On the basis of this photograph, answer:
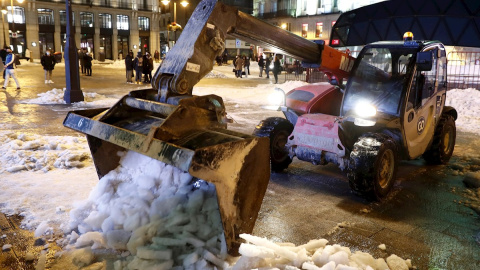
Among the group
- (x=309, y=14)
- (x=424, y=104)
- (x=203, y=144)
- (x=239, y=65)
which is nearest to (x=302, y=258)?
(x=203, y=144)

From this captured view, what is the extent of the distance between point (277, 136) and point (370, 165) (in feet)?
6.26

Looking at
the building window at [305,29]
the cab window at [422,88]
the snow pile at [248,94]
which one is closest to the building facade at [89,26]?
the building window at [305,29]

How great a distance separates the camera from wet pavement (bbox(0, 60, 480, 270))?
429 cm

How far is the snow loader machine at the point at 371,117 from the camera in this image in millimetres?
5668

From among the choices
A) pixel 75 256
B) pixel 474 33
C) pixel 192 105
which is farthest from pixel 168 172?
pixel 474 33

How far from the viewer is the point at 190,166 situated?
325 centimetres

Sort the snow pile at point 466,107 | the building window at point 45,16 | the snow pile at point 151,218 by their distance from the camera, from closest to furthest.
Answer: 1. the snow pile at point 151,218
2. the snow pile at point 466,107
3. the building window at point 45,16

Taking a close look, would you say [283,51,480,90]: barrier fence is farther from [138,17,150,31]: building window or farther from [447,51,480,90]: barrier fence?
[138,17,150,31]: building window

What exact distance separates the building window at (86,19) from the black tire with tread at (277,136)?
5861 centimetres

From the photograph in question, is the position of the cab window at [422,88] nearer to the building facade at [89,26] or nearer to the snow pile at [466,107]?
the snow pile at [466,107]

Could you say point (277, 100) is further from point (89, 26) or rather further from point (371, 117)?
point (89, 26)

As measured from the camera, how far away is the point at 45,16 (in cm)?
5603

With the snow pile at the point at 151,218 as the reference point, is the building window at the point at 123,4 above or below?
above

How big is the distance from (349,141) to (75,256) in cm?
413
